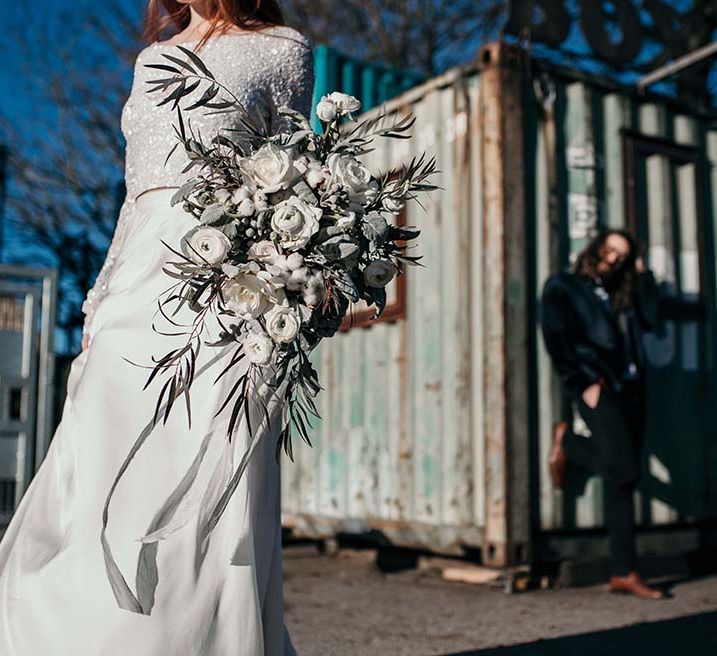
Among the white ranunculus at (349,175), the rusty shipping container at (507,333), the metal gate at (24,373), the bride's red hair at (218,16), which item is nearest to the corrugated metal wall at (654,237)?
the rusty shipping container at (507,333)

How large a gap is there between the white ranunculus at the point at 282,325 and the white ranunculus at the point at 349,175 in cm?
30

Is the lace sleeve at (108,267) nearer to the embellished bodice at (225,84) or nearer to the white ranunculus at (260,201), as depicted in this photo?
the embellished bodice at (225,84)

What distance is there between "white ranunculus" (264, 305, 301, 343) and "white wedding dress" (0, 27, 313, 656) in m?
0.30

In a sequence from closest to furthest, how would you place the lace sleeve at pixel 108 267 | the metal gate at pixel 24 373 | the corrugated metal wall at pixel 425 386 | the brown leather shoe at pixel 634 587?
the lace sleeve at pixel 108 267
the brown leather shoe at pixel 634 587
the corrugated metal wall at pixel 425 386
the metal gate at pixel 24 373

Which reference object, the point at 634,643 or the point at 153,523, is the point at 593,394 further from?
the point at 153,523

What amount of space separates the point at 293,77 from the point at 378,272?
73cm

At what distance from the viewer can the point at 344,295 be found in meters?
2.13

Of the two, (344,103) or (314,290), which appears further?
(344,103)

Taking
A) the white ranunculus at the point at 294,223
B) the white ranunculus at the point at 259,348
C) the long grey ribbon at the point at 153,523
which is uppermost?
the white ranunculus at the point at 294,223

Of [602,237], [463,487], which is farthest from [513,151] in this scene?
[463,487]

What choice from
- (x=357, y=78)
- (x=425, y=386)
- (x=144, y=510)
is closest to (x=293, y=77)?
(x=144, y=510)

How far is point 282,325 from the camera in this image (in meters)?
2.04

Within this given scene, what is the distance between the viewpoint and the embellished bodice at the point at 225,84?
98.3 inches

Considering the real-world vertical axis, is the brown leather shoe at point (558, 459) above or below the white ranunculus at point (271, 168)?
below
